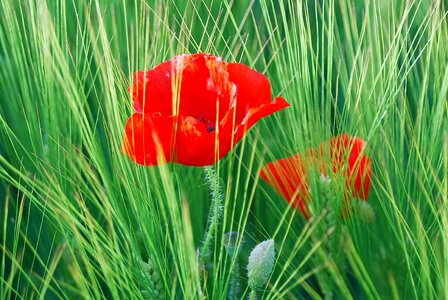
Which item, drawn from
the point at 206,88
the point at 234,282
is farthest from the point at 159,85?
the point at 234,282

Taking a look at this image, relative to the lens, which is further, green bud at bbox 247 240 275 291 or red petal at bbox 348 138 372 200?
red petal at bbox 348 138 372 200

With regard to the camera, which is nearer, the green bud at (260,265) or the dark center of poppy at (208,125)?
the green bud at (260,265)

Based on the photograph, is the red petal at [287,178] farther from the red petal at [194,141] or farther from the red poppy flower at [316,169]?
the red petal at [194,141]

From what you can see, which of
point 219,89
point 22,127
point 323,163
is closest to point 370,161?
point 323,163

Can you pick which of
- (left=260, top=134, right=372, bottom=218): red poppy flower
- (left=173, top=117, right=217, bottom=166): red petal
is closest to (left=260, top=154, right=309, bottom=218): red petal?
(left=260, top=134, right=372, bottom=218): red poppy flower

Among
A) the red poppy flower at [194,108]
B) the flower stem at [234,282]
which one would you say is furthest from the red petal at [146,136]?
the flower stem at [234,282]

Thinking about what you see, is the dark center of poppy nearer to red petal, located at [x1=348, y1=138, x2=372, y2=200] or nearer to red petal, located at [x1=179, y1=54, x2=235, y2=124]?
red petal, located at [x1=179, y1=54, x2=235, y2=124]

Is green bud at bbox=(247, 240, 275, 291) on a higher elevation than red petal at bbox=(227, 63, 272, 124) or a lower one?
Answer: lower

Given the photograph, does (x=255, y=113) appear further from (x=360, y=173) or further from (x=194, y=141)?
(x=360, y=173)
